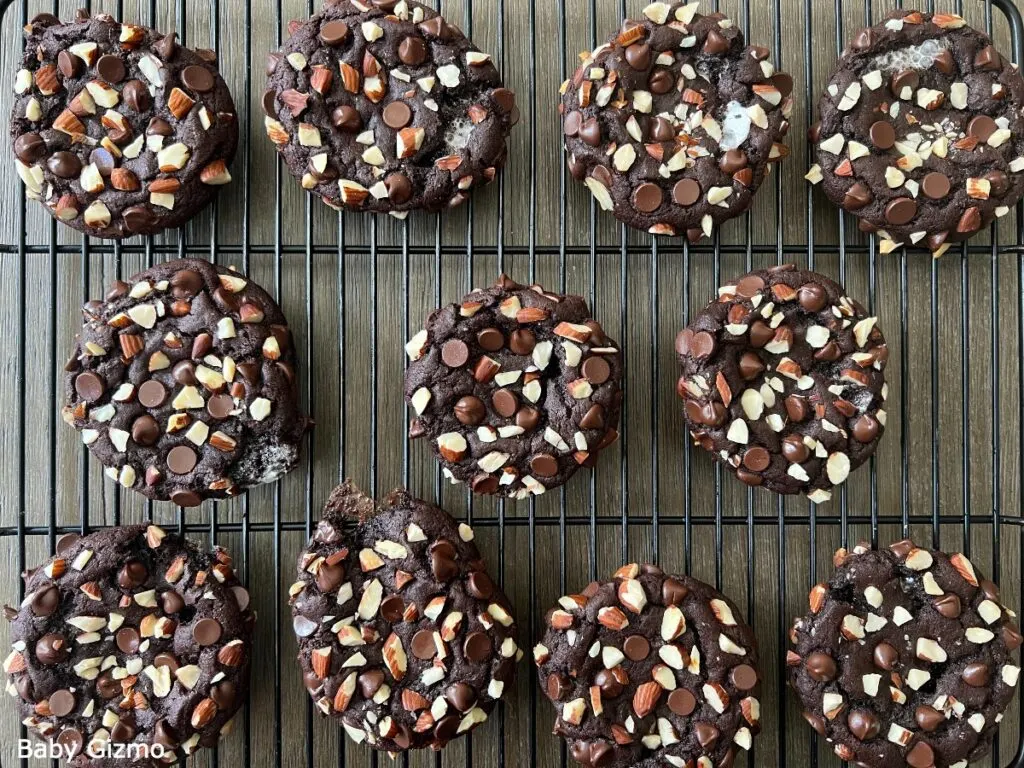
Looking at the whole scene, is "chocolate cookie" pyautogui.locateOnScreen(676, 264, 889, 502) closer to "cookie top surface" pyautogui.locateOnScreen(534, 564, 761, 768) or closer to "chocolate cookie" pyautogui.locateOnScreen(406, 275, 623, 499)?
"chocolate cookie" pyautogui.locateOnScreen(406, 275, 623, 499)

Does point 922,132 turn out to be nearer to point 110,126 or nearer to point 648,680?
point 648,680

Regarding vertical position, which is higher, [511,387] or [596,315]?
[596,315]

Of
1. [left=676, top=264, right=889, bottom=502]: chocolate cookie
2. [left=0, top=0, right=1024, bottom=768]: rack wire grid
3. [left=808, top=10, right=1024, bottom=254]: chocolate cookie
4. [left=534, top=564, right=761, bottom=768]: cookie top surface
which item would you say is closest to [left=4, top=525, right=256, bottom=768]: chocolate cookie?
[left=0, top=0, right=1024, bottom=768]: rack wire grid

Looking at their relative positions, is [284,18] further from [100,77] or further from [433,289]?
[433,289]

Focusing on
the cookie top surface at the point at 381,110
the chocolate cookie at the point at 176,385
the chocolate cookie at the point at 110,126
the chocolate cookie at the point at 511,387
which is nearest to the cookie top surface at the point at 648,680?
the chocolate cookie at the point at 511,387

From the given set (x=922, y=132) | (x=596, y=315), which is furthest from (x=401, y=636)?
(x=922, y=132)

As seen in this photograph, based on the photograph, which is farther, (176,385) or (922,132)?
(922,132)

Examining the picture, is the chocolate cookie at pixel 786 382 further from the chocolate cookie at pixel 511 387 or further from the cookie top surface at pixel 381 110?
the cookie top surface at pixel 381 110

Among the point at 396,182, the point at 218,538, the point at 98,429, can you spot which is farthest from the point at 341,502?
the point at 396,182

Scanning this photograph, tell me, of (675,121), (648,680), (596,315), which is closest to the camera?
(648,680)
